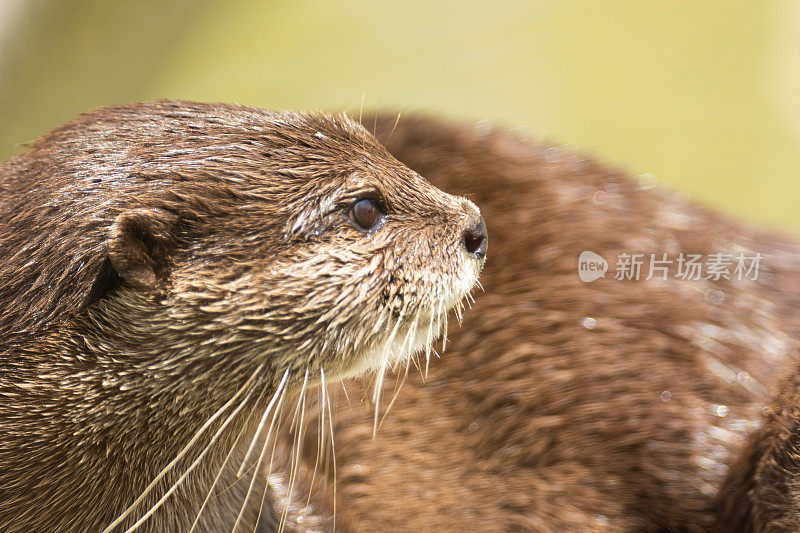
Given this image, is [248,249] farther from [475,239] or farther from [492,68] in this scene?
[492,68]

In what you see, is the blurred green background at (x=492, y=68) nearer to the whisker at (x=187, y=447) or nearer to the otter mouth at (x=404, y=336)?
the otter mouth at (x=404, y=336)

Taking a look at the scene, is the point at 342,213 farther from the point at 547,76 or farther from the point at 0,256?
the point at 547,76

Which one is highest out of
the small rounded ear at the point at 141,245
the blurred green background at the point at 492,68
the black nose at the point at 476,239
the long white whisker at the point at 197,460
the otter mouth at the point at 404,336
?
the blurred green background at the point at 492,68

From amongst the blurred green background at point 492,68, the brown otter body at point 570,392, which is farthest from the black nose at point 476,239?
the blurred green background at point 492,68

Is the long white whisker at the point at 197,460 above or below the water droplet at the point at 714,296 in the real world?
below


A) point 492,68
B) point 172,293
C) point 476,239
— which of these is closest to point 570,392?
point 476,239
